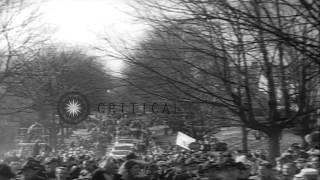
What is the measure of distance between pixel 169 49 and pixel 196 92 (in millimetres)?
1353

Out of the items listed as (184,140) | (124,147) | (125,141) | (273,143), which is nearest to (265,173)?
(273,143)

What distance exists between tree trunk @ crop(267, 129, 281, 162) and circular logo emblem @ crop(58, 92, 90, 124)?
8.10 meters

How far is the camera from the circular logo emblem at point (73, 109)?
1827cm

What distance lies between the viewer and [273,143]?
10.9 meters

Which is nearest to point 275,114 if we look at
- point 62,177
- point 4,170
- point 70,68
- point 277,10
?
point 277,10

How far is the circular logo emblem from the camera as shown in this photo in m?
18.3

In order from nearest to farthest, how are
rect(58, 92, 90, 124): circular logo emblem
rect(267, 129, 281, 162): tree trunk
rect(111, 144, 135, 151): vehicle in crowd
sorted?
rect(267, 129, 281, 162): tree trunk < rect(58, 92, 90, 124): circular logo emblem < rect(111, 144, 135, 151): vehicle in crowd

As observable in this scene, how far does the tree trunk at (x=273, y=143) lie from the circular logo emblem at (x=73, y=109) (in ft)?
26.6

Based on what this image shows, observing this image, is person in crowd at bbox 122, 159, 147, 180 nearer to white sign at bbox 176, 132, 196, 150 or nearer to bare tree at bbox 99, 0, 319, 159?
bare tree at bbox 99, 0, 319, 159

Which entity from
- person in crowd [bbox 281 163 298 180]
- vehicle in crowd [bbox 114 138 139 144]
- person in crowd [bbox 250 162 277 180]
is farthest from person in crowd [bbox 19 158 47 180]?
vehicle in crowd [bbox 114 138 139 144]

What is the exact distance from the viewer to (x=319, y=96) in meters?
11.9

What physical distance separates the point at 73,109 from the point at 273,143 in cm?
934

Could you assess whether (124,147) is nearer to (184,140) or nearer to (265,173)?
(184,140)

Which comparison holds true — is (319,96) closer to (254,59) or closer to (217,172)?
(254,59)
